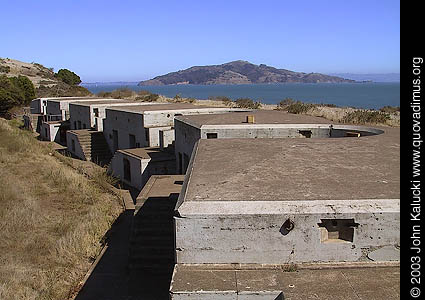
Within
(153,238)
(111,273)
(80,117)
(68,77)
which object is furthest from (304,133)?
(68,77)

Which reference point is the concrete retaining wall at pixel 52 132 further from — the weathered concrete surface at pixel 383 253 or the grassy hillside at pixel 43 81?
the weathered concrete surface at pixel 383 253

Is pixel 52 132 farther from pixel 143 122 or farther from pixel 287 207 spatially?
pixel 287 207

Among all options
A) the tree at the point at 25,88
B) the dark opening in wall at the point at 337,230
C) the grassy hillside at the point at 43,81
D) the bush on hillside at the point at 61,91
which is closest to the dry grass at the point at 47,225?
the dark opening in wall at the point at 337,230

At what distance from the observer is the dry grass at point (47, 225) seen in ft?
30.6

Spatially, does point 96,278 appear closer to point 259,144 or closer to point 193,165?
point 193,165

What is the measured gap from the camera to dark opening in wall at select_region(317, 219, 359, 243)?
5.67 m

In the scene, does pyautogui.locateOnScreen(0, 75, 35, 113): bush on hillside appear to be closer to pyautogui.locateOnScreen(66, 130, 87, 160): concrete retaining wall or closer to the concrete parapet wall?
pyautogui.locateOnScreen(66, 130, 87, 160): concrete retaining wall

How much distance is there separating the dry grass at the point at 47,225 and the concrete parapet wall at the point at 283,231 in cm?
451

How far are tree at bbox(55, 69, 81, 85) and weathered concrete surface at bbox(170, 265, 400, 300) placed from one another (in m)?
66.2

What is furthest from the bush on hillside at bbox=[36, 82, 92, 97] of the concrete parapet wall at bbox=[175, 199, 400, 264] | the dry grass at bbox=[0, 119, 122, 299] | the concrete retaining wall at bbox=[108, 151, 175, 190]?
the concrete parapet wall at bbox=[175, 199, 400, 264]

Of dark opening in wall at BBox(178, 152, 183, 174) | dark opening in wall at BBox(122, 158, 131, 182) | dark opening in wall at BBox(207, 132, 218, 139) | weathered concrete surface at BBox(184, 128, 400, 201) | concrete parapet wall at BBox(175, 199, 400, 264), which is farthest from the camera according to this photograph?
dark opening in wall at BBox(122, 158, 131, 182)

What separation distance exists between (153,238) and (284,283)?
5616 millimetres

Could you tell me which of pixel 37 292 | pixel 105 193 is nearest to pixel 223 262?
pixel 37 292

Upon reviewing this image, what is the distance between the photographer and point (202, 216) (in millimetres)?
5594
